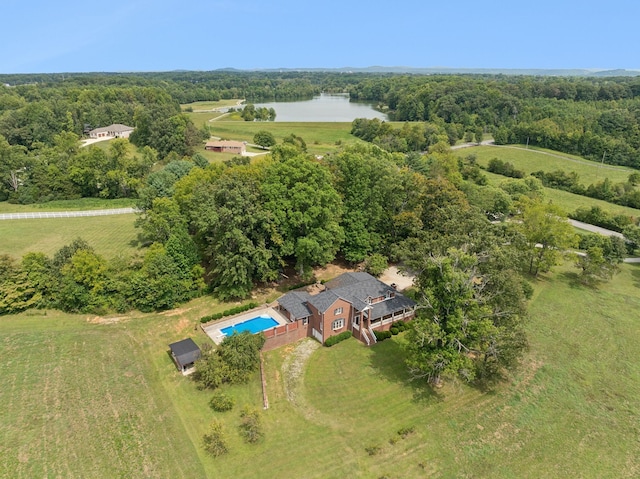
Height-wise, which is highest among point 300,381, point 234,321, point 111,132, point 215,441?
point 111,132

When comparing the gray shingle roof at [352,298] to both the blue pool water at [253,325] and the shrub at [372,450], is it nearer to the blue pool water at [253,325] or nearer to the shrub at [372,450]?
the blue pool water at [253,325]

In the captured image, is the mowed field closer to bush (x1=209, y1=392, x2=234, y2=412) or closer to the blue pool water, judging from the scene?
bush (x1=209, y1=392, x2=234, y2=412)

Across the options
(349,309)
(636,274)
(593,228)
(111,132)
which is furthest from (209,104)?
(636,274)

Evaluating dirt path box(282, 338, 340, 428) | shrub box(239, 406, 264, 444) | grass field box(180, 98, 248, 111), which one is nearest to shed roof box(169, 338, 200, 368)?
shrub box(239, 406, 264, 444)

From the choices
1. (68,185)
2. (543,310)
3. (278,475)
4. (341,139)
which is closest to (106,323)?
(278,475)

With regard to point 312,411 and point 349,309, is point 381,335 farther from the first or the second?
point 312,411

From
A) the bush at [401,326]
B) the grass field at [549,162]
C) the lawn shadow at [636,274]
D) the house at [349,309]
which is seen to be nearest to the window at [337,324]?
the house at [349,309]
